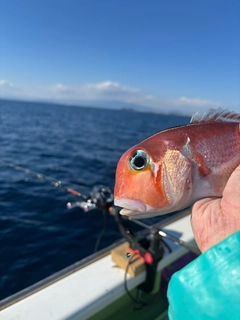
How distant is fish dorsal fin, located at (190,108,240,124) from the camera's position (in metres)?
1.77

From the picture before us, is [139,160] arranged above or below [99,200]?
above

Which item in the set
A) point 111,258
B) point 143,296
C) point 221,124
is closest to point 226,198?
point 221,124

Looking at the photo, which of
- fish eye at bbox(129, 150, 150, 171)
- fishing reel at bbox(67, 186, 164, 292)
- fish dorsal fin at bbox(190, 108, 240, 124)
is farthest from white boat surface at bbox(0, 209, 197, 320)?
fish dorsal fin at bbox(190, 108, 240, 124)

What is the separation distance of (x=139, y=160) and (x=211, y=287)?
33.5 inches

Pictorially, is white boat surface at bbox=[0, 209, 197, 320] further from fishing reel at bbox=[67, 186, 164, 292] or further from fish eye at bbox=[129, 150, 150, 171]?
fish eye at bbox=[129, 150, 150, 171]

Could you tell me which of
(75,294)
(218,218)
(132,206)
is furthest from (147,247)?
(218,218)

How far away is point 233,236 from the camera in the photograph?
933 mm

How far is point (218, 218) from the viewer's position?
4.14 feet

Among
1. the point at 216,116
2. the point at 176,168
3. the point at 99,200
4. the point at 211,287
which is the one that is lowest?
the point at 99,200

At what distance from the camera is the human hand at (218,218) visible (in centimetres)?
118

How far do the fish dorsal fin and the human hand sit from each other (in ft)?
1.59

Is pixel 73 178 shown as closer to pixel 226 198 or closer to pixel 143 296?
pixel 143 296

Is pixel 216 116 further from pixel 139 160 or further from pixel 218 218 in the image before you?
pixel 218 218

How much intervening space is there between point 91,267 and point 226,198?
227 centimetres
